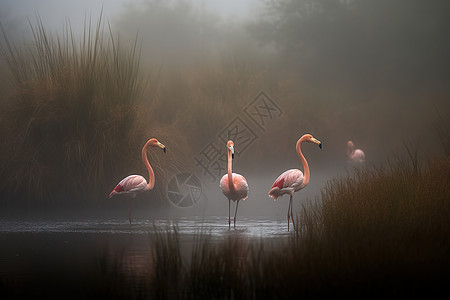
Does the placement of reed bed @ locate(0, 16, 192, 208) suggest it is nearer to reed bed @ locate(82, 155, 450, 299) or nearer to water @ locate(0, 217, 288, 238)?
water @ locate(0, 217, 288, 238)

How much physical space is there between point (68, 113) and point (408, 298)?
266 inches

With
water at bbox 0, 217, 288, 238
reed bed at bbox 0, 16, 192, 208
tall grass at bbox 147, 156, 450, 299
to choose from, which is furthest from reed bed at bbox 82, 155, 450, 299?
reed bed at bbox 0, 16, 192, 208

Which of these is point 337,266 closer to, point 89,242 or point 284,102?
point 89,242

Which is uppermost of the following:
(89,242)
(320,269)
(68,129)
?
(68,129)

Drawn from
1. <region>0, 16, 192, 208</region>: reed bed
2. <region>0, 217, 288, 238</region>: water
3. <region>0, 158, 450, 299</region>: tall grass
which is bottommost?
<region>0, 158, 450, 299</region>: tall grass

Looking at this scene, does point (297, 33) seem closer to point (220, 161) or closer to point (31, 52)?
point (220, 161)

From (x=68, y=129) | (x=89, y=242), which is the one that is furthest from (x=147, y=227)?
(x=68, y=129)

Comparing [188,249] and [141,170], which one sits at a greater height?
[141,170]

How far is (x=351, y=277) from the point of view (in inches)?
140

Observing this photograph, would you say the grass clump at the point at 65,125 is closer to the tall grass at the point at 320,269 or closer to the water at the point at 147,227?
the water at the point at 147,227

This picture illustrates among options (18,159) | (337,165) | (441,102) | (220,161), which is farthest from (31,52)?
(441,102)

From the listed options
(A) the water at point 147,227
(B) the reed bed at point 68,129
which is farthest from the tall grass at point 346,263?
(B) the reed bed at point 68,129

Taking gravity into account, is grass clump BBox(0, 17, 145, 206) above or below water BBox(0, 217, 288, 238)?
above

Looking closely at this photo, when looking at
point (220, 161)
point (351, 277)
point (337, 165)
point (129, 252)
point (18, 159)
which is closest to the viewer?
point (351, 277)
